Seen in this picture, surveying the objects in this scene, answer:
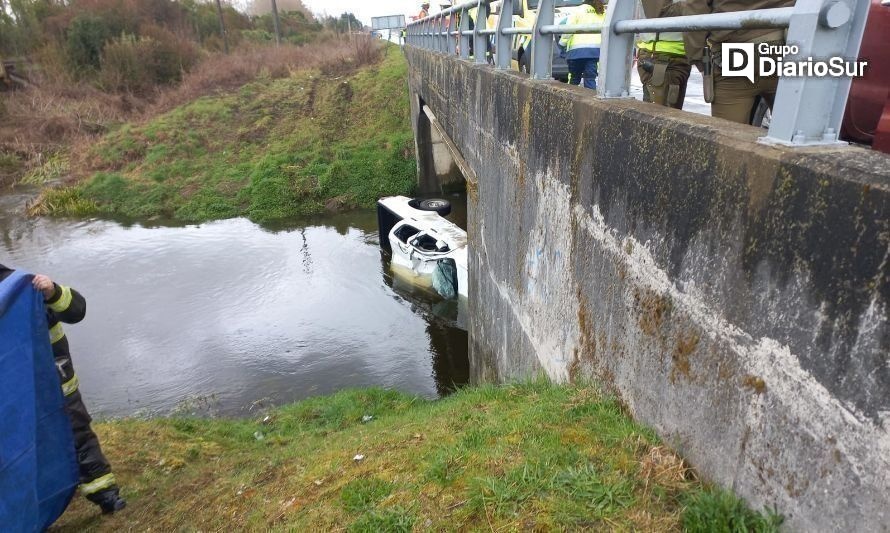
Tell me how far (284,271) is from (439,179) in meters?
7.83

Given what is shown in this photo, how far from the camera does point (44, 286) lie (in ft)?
13.6

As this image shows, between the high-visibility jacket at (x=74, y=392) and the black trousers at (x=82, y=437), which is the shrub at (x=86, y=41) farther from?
the black trousers at (x=82, y=437)

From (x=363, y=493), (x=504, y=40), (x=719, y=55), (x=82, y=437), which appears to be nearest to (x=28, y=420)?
(x=82, y=437)

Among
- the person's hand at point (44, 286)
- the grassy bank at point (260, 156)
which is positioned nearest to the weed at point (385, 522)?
the person's hand at point (44, 286)

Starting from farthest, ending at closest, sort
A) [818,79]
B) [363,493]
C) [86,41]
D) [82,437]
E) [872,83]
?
[86,41]
[82,437]
[363,493]
[872,83]
[818,79]

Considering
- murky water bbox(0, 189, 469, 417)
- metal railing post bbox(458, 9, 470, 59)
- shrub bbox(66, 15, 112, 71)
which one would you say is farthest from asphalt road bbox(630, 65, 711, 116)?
shrub bbox(66, 15, 112, 71)

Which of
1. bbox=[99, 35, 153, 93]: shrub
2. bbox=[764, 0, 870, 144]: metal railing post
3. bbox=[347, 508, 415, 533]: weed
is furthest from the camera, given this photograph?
bbox=[99, 35, 153, 93]: shrub

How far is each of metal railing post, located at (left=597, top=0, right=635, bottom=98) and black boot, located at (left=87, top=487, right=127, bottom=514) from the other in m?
5.02

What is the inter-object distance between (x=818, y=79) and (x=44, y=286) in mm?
4923

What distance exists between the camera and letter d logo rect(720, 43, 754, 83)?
319 centimetres

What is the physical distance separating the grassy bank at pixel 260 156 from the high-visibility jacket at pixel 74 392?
1608 cm

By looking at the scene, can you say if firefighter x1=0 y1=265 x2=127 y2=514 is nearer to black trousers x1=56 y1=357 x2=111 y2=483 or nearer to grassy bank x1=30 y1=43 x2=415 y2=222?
black trousers x1=56 y1=357 x2=111 y2=483

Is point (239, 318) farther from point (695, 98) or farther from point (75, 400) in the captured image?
point (695, 98)

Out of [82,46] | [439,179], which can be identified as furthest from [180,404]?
[82,46]
